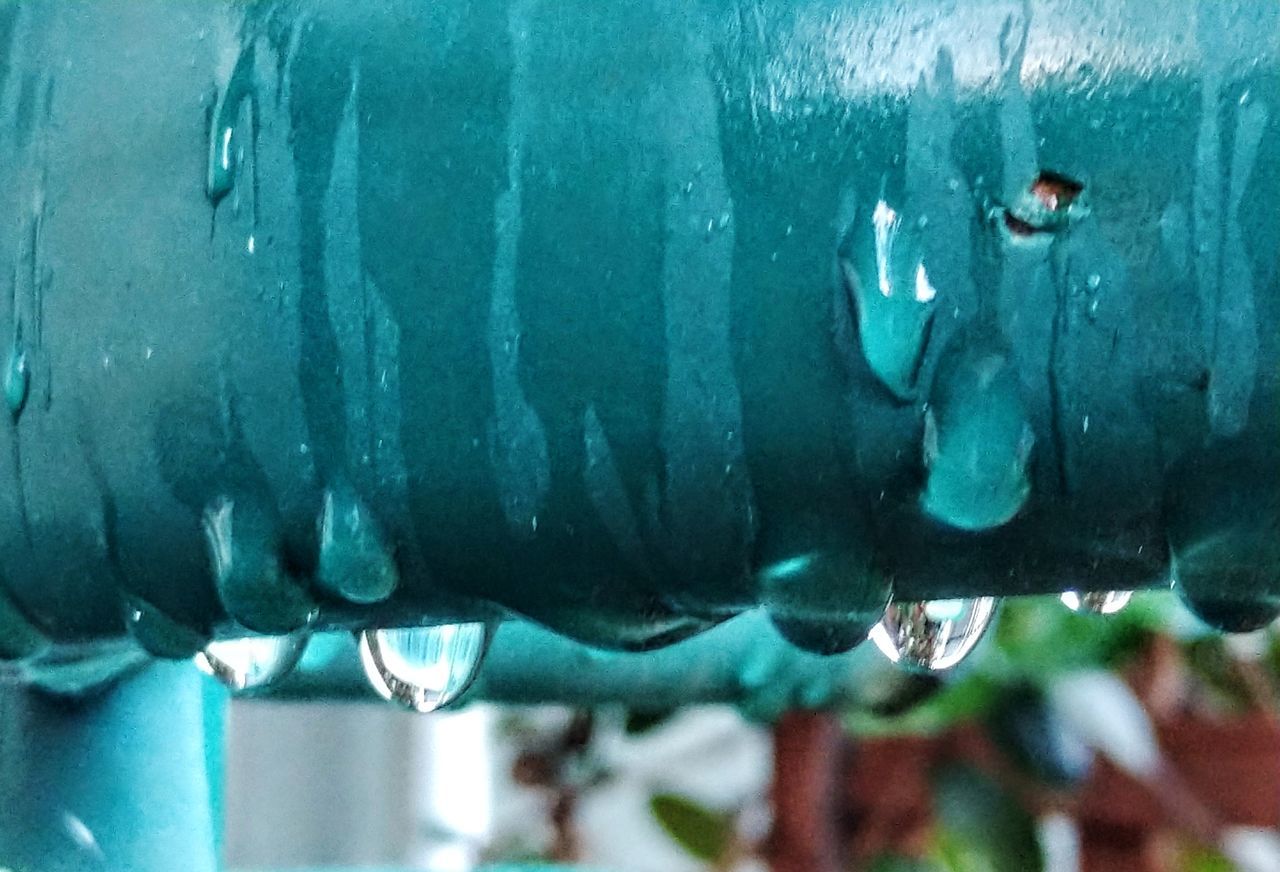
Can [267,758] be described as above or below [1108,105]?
below

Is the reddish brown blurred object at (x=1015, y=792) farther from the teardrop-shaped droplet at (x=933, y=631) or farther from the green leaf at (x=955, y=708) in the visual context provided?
the teardrop-shaped droplet at (x=933, y=631)

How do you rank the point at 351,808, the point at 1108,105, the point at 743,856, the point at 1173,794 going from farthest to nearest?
the point at 351,808 → the point at 743,856 → the point at 1173,794 → the point at 1108,105

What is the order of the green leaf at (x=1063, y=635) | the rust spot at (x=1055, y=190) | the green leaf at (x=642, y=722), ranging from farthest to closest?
the green leaf at (x=642, y=722) → the green leaf at (x=1063, y=635) → the rust spot at (x=1055, y=190)

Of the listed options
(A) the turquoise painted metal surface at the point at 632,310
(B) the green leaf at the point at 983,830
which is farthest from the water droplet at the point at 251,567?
(B) the green leaf at the point at 983,830

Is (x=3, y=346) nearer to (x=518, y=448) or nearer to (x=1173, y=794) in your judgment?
(x=518, y=448)

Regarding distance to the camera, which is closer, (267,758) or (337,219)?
(337,219)

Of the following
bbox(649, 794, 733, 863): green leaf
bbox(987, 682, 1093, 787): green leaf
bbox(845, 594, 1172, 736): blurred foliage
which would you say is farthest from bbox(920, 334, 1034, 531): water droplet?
bbox(649, 794, 733, 863): green leaf

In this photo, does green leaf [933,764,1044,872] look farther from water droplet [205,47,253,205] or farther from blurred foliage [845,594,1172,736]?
water droplet [205,47,253,205]

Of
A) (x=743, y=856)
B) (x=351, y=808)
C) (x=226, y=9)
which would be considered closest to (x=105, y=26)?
(x=226, y=9)
